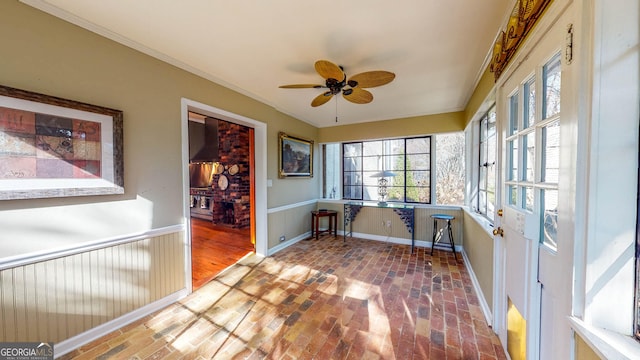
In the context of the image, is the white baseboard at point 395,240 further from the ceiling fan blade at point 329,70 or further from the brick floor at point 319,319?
the ceiling fan blade at point 329,70

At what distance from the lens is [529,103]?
1348mm

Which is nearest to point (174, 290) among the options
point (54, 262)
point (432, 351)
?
point (54, 262)

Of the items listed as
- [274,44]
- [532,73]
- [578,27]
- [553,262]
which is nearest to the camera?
[578,27]

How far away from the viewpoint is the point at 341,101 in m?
3.42

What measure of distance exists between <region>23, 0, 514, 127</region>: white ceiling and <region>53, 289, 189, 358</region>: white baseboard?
245 centimetres

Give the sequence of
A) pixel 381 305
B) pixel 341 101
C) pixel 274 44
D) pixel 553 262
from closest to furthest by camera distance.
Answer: pixel 553 262 < pixel 274 44 < pixel 381 305 < pixel 341 101

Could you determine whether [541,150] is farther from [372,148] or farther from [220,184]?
[220,184]

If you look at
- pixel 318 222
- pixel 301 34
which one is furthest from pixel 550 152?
pixel 318 222

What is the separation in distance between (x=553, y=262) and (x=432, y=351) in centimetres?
113

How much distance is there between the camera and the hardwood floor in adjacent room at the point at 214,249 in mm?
2914

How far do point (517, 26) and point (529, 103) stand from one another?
1.53ft

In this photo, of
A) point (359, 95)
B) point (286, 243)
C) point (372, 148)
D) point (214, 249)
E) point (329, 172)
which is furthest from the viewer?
point (329, 172)

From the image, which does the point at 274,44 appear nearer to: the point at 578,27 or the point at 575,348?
the point at 578,27

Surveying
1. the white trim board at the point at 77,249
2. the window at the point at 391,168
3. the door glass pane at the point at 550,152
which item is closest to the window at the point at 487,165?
the door glass pane at the point at 550,152
